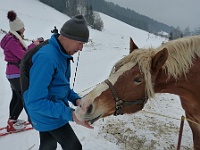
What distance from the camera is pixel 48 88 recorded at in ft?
6.66

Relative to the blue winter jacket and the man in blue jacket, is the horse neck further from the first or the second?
the blue winter jacket

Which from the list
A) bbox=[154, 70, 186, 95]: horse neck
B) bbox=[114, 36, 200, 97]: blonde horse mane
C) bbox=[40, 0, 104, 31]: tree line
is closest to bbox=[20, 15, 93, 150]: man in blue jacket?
bbox=[114, 36, 200, 97]: blonde horse mane

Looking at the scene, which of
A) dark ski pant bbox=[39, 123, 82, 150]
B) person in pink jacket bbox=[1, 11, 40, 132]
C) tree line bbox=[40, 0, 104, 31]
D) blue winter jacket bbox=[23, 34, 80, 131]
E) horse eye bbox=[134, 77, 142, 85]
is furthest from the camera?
tree line bbox=[40, 0, 104, 31]

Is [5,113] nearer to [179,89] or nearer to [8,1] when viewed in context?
[179,89]

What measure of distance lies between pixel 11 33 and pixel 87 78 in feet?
18.0

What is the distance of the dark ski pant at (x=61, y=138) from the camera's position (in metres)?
2.33

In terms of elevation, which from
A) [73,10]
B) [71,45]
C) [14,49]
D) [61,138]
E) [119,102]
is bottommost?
[61,138]

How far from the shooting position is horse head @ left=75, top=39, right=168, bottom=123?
206 centimetres

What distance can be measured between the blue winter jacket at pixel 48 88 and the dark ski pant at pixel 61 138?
0.10m

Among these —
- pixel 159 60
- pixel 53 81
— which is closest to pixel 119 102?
pixel 159 60

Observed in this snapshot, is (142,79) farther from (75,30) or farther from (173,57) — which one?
(75,30)

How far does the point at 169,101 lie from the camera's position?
6.46 metres

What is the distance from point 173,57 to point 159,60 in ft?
1.00

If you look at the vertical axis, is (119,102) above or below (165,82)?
below
